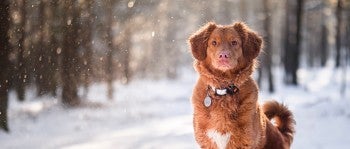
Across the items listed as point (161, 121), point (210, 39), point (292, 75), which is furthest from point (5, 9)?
point (292, 75)

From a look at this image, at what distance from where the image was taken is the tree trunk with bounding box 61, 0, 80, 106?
24.0 metres

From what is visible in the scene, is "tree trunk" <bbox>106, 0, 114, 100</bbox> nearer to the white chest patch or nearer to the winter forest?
the winter forest

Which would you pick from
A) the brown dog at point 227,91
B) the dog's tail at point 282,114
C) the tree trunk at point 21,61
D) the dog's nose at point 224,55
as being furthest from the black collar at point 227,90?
the tree trunk at point 21,61

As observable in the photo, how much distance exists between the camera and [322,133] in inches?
483

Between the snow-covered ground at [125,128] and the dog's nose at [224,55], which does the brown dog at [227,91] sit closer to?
the dog's nose at [224,55]

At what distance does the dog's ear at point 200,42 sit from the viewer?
5.97 meters

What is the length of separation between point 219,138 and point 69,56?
2027 cm

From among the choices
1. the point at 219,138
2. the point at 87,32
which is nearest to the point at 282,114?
the point at 219,138

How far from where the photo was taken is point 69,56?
25.2 m

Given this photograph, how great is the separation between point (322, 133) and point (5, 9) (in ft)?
28.3

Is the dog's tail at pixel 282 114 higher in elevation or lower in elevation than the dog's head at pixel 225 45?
lower

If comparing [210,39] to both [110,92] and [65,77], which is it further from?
[110,92]

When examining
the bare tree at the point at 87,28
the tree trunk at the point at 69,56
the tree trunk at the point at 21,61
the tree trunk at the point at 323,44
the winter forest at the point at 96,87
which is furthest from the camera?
the tree trunk at the point at 323,44

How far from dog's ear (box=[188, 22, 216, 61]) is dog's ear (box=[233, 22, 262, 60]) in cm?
31
